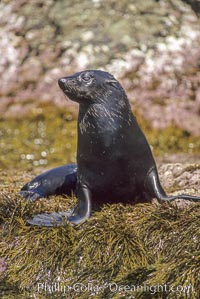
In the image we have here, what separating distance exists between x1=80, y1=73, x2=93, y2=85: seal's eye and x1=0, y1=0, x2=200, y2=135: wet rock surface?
614 centimetres

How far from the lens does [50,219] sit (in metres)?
6.60

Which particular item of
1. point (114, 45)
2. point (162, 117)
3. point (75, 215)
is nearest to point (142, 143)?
point (75, 215)

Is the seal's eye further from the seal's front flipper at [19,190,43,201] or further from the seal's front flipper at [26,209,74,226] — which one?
the seal's front flipper at [19,190,43,201]

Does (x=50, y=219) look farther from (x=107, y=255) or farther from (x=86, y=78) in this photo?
(x=86, y=78)

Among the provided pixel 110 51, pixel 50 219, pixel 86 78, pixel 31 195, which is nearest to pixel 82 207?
pixel 50 219

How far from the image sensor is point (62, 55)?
13.8 meters

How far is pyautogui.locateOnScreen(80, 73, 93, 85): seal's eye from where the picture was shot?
6.84m

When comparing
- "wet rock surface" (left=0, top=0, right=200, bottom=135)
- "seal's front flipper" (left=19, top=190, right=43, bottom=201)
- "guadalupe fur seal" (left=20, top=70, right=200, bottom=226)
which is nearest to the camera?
"guadalupe fur seal" (left=20, top=70, right=200, bottom=226)

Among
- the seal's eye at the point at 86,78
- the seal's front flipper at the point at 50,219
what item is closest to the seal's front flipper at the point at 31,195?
the seal's front flipper at the point at 50,219

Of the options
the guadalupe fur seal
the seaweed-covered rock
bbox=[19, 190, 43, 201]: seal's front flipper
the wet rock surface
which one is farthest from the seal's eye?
the wet rock surface

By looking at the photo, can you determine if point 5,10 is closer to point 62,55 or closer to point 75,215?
point 62,55

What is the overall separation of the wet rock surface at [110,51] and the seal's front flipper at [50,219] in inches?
250

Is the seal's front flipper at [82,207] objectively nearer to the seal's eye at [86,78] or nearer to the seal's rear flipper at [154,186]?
the seal's rear flipper at [154,186]

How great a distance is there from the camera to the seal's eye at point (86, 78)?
22.5 ft
